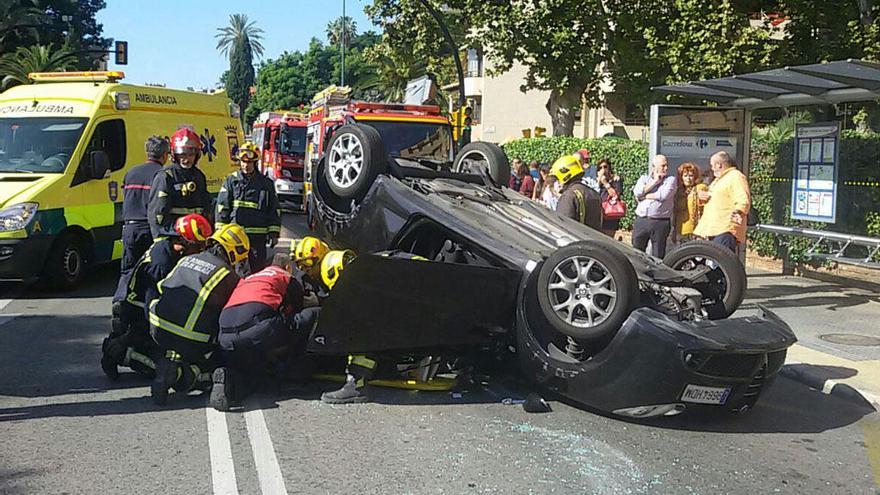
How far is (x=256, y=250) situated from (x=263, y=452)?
418cm

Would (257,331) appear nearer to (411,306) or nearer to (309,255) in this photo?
(309,255)

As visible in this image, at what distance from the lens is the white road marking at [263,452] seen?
453 centimetres

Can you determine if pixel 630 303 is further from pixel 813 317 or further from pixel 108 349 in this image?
pixel 813 317

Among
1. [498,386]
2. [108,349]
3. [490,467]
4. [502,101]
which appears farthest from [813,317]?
[502,101]

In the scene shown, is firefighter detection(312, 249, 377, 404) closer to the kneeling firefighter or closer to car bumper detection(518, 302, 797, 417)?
the kneeling firefighter

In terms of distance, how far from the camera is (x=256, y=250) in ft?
29.4

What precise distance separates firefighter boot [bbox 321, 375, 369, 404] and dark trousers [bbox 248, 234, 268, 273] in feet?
9.89

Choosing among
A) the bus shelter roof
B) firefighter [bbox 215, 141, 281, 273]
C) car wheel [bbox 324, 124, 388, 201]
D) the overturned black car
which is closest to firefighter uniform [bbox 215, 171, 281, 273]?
firefighter [bbox 215, 141, 281, 273]

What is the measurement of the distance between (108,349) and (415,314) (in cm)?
248

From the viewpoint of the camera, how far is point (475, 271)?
5.82 metres

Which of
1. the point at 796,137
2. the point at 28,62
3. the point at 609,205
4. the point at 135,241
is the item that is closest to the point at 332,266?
the point at 135,241

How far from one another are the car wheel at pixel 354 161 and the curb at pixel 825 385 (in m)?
3.61

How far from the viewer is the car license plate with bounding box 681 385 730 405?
210 inches

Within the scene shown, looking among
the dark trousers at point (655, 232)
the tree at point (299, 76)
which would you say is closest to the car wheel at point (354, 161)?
the dark trousers at point (655, 232)
